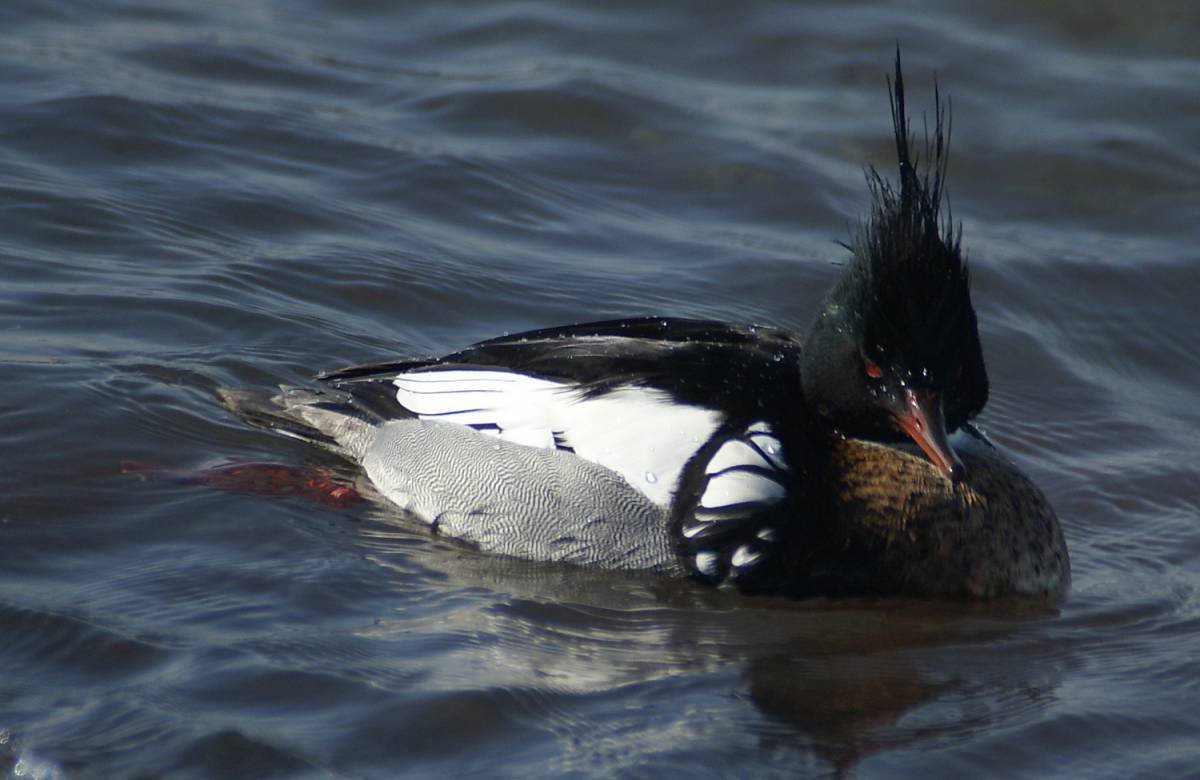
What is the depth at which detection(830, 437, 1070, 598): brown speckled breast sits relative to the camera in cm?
600

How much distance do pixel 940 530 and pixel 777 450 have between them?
712 mm

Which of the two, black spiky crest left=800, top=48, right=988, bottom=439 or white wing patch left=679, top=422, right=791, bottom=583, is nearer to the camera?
black spiky crest left=800, top=48, right=988, bottom=439

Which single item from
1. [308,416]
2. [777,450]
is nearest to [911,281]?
[777,450]

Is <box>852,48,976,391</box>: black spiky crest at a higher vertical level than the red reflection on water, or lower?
higher

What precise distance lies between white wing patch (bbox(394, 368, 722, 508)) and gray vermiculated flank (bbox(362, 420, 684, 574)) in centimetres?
5

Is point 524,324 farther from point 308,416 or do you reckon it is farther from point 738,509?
point 738,509

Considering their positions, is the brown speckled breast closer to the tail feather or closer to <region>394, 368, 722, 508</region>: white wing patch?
<region>394, 368, 722, 508</region>: white wing patch

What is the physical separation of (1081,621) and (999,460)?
2.47ft

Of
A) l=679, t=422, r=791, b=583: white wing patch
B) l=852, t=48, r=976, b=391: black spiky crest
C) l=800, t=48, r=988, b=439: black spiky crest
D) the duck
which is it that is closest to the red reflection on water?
the duck

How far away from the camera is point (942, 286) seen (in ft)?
18.7

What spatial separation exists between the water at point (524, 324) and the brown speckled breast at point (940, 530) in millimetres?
124

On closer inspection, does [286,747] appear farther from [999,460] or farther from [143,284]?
[143,284]

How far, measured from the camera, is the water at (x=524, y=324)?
Result: 4.95 metres

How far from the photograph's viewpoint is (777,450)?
233 inches
